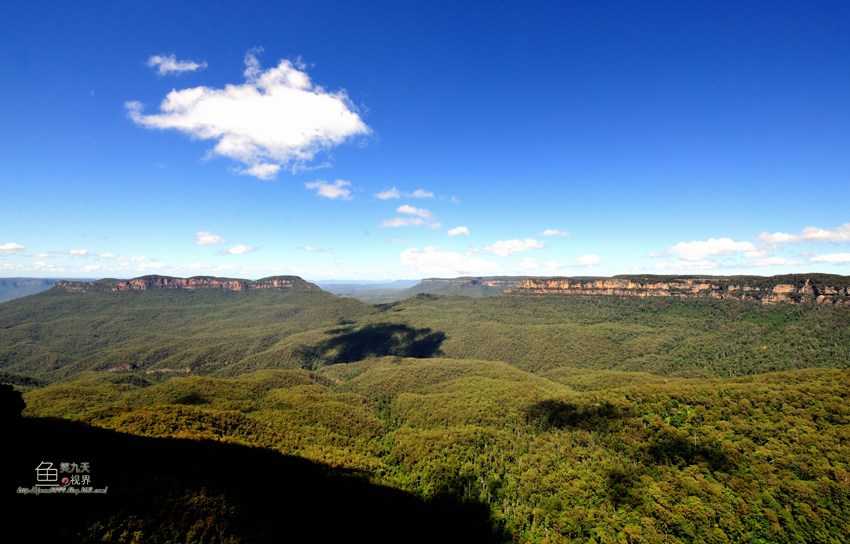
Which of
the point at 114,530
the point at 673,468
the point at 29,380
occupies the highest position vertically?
the point at 114,530

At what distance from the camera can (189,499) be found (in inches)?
2088

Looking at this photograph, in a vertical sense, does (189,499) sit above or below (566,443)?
above

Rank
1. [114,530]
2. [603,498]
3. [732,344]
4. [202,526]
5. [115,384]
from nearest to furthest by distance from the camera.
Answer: [114,530] < [202,526] < [603,498] < [115,384] < [732,344]

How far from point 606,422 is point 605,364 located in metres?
117

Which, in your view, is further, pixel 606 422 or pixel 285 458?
pixel 606 422

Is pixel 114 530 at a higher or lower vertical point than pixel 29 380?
higher

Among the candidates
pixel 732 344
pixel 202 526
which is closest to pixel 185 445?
pixel 202 526

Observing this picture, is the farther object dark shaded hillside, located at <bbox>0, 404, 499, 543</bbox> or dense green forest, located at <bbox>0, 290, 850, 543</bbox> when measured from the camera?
dense green forest, located at <bbox>0, 290, 850, 543</bbox>

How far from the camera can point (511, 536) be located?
7394 centimetres

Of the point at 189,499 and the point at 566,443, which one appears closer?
the point at 189,499

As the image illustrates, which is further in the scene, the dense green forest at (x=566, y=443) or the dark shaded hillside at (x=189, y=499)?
the dense green forest at (x=566, y=443)

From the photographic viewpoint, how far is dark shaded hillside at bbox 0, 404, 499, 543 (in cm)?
4400

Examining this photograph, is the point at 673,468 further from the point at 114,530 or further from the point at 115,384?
the point at 115,384

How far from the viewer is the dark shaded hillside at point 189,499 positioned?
144 feet
